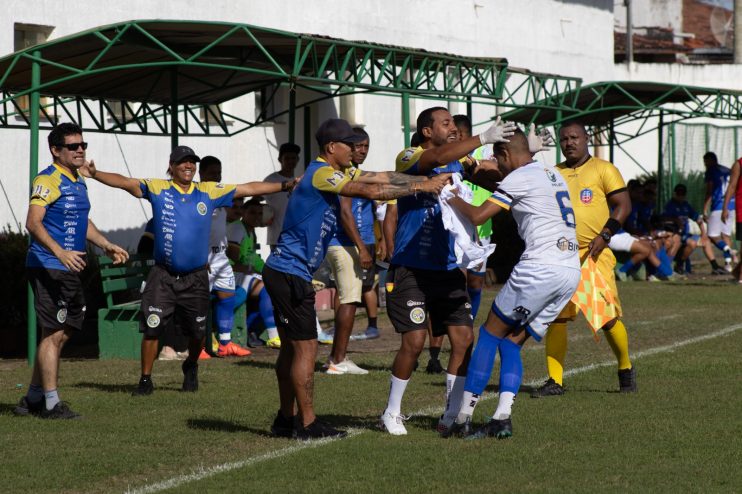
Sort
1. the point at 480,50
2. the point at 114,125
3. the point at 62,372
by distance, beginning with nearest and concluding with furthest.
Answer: the point at 62,372 → the point at 114,125 → the point at 480,50

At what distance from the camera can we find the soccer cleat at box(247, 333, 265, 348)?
1412 centimetres

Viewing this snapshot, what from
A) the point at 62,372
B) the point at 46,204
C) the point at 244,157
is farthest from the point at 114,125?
the point at 46,204

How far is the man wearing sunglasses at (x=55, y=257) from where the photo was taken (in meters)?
9.16

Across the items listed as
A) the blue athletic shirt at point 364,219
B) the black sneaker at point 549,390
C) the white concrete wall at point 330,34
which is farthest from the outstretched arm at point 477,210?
the white concrete wall at point 330,34

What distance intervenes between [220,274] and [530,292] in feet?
18.6

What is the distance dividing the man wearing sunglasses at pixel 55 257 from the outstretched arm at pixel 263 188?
139cm

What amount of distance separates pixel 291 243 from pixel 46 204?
2021 mm

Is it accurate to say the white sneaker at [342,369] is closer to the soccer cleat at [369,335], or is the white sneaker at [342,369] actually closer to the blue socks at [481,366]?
the soccer cleat at [369,335]

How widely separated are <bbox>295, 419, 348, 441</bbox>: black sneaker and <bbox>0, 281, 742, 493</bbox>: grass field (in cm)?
11

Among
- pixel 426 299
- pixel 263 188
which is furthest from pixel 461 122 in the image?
pixel 426 299

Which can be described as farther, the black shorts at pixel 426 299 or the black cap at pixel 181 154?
the black cap at pixel 181 154

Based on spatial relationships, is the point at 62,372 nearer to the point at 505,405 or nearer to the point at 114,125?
the point at 505,405

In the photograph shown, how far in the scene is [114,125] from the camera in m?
18.7

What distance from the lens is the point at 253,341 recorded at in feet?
46.6
